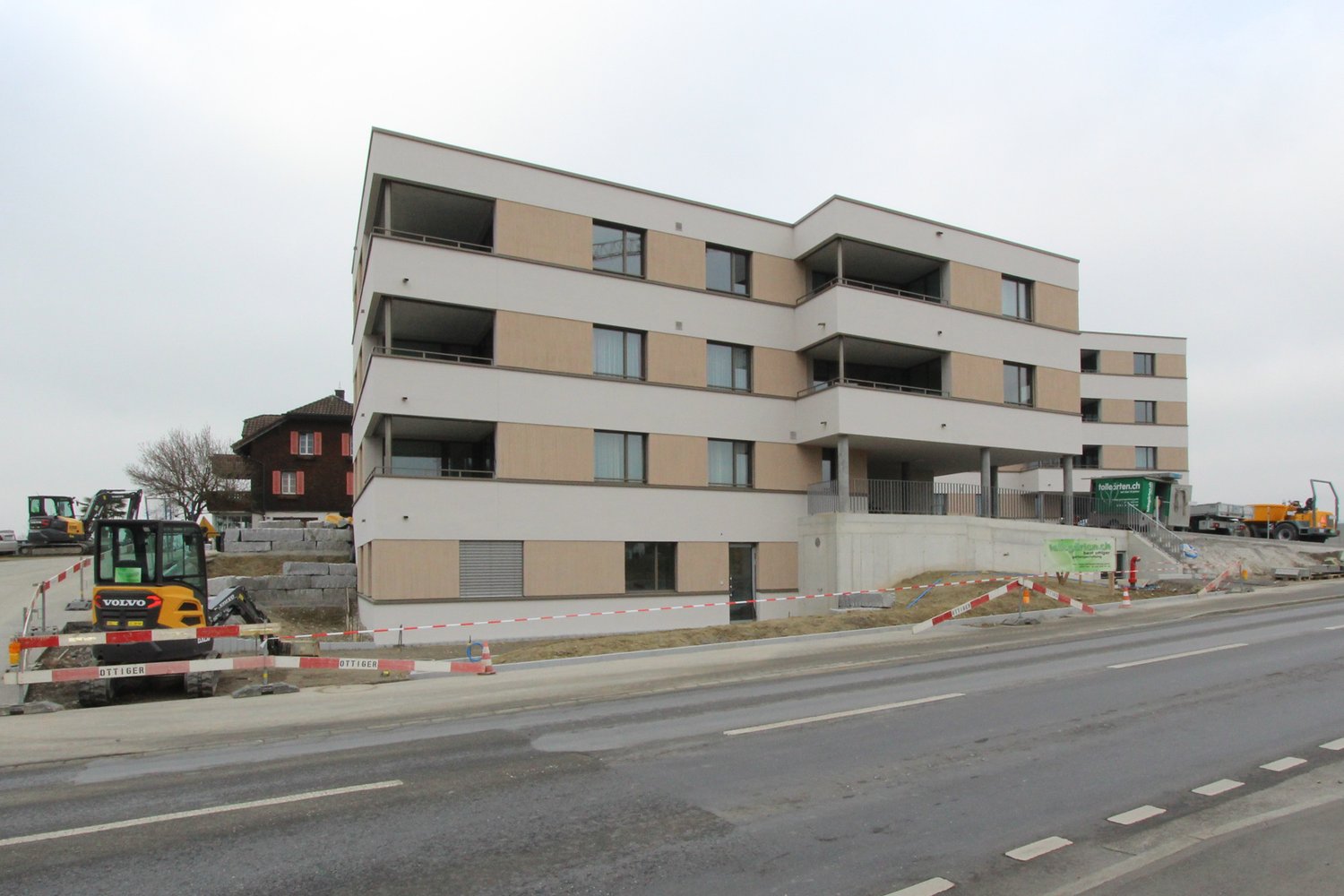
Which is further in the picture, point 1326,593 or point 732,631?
point 1326,593

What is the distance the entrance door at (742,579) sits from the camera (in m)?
28.0

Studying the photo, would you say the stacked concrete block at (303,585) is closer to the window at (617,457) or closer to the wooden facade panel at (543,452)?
the wooden facade panel at (543,452)

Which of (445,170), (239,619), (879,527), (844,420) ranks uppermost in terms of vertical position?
(445,170)

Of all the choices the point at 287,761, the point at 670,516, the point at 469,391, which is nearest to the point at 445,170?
the point at 469,391

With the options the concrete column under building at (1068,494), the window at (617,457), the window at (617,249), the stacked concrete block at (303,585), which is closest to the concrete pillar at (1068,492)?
the concrete column under building at (1068,494)

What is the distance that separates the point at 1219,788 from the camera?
705 cm

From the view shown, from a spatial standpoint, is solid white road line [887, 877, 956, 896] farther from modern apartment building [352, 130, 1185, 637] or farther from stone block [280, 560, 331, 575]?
stone block [280, 560, 331, 575]

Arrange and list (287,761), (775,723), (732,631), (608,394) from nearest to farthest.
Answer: (287,761)
(775,723)
(732,631)
(608,394)

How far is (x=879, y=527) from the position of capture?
2762 centimetres

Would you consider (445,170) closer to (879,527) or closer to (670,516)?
(670,516)

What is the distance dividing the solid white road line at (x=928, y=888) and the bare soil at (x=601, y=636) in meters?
11.7

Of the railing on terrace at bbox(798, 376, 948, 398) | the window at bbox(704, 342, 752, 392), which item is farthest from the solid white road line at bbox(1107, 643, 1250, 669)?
the window at bbox(704, 342, 752, 392)

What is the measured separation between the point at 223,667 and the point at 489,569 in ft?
33.2

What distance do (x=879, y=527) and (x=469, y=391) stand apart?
13.3 meters
